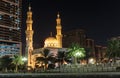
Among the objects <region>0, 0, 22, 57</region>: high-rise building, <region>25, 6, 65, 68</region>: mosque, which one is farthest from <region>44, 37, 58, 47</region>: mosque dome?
<region>0, 0, 22, 57</region>: high-rise building

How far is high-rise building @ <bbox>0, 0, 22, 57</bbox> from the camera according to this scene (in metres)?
174

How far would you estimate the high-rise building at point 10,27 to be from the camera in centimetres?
17350

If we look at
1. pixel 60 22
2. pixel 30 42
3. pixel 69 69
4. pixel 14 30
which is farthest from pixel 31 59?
pixel 14 30

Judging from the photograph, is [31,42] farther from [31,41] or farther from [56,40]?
[56,40]

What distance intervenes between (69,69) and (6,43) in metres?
103

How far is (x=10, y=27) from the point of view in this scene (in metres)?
180

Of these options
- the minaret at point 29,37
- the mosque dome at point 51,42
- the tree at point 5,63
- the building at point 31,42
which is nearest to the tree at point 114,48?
the tree at point 5,63

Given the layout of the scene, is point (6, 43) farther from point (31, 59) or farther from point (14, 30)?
point (31, 59)

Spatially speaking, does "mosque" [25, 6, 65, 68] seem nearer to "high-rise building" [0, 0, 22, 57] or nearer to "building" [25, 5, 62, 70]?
"building" [25, 5, 62, 70]

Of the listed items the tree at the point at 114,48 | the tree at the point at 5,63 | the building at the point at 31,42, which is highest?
the building at the point at 31,42

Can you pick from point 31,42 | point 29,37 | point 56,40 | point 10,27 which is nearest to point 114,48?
point 29,37

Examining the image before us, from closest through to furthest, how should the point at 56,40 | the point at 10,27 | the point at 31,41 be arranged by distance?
the point at 31,41
the point at 56,40
the point at 10,27

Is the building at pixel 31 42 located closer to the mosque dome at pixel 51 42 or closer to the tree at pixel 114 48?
the mosque dome at pixel 51 42

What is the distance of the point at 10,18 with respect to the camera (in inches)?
7136
